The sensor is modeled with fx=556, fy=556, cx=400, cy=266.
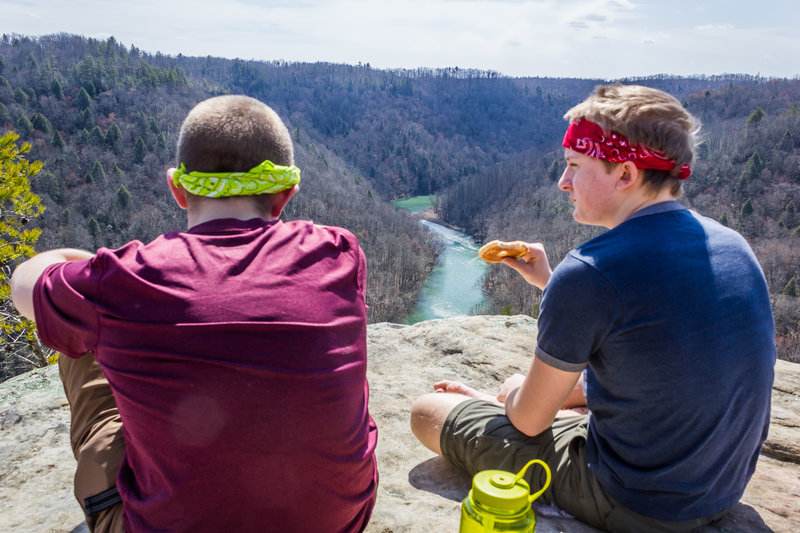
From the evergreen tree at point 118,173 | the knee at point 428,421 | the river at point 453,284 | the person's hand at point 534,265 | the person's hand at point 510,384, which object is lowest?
the river at point 453,284

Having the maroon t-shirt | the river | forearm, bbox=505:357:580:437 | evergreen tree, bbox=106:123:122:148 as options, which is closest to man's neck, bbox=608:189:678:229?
forearm, bbox=505:357:580:437

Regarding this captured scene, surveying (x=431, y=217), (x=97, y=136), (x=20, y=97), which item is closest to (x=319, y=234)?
(x=97, y=136)

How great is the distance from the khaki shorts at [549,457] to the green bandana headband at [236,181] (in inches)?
55.0

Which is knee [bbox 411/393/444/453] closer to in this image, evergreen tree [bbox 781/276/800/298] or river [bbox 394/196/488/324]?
river [bbox 394/196/488/324]

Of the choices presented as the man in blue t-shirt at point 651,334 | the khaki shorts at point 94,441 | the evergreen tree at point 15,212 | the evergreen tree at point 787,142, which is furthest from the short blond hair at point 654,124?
the evergreen tree at point 787,142

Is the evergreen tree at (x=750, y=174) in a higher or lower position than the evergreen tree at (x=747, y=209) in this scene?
higher

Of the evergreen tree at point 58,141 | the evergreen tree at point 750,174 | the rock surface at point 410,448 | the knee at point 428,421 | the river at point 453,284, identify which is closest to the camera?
the rock surface at point 410,448

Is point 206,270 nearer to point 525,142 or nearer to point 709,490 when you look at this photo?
point 709,490

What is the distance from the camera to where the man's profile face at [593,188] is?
6.31ft

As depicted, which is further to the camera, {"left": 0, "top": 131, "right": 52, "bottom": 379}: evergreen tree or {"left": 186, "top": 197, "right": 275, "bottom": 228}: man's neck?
{"left": 0, "top": 131, "right": 52, "bottom": 379}: evergreen tree

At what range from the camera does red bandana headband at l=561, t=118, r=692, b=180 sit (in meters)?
1.83

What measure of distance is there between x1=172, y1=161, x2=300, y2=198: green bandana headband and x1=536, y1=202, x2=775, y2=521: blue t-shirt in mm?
917

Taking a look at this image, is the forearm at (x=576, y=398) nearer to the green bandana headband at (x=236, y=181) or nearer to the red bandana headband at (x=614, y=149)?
the red bandana headband at (x=614, y=149)

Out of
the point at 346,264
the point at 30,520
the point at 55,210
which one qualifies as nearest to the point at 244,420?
the point at 346,264
